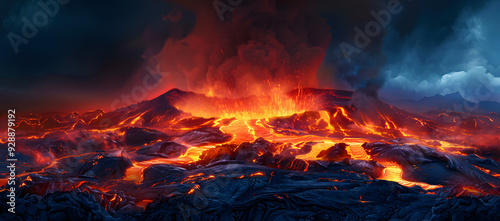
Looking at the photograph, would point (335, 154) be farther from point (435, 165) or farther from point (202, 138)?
point (202, 138)

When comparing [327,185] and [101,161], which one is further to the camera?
[101,161]

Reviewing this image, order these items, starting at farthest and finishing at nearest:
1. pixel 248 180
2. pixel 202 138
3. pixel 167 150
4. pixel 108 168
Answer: pixel 202 138, pixel 167 150, pixel 108 168, pixel 248 180

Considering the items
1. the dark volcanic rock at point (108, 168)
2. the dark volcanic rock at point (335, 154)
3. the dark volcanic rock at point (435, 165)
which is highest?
the dark volcanic rock at point (108, 168)

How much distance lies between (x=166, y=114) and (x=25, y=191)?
1982 cm

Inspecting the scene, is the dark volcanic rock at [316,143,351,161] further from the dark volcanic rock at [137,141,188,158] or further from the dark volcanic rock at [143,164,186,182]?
the dark volcanic rock at [137,141,188,158]

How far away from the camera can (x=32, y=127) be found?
18938 millimetres

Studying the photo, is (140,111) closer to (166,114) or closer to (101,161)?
(166,114)

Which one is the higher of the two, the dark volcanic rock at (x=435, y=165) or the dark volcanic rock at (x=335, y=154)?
the dark volcanic rock at (x=335, y=154)

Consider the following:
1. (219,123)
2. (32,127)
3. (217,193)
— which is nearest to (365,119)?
(219,123)

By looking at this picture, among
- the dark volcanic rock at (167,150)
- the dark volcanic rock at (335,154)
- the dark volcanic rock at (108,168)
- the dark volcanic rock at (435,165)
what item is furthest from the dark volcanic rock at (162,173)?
the dark volcanic rock at (435,165)

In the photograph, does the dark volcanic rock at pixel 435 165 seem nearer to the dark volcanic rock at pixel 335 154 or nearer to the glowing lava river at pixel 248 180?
the glowing lava river at pixel 248 180

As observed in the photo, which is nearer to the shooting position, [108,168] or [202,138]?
[108,168]

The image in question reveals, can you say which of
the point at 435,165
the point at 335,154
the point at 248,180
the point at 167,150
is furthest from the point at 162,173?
the point at 435,165

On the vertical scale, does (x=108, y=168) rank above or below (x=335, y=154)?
above
